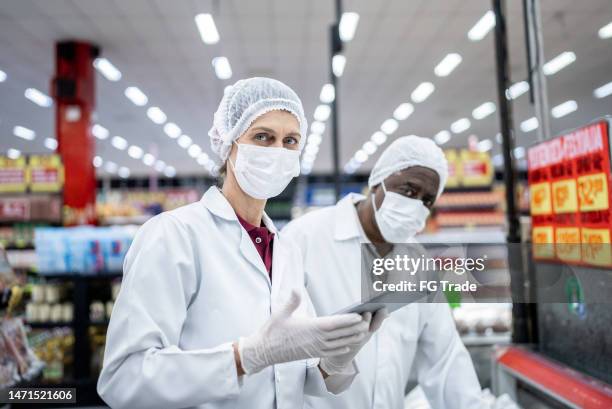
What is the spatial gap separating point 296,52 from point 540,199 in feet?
21.1

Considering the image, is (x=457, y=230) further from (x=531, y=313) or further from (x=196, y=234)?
(x=196, y=234)

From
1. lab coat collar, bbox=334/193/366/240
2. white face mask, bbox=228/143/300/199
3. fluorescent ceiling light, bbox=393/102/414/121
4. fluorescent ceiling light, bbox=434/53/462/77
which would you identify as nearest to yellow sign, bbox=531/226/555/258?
lab coat collar, bbox=334/193/366/240

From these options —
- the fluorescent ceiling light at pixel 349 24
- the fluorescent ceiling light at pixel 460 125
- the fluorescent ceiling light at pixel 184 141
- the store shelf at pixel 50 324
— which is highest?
the fluorescent ceiling light at pixel 349 24

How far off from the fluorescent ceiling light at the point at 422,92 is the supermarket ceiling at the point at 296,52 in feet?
0.46

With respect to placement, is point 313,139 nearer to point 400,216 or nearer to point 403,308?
point 400,216

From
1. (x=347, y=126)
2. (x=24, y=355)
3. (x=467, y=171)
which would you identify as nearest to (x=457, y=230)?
(x=467, y=171)

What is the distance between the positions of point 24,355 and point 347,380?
1.55 m

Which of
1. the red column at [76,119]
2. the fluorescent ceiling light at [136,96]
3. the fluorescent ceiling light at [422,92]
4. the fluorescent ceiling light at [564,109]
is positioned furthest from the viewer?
the fluorescent ceiling light at [564,109]

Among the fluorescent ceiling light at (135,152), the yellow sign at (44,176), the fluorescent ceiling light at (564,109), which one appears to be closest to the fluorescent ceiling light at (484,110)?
the fluorescent ceiling light at (564,109)

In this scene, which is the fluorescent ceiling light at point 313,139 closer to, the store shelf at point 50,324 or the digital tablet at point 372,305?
the digital tablet at point 372,305

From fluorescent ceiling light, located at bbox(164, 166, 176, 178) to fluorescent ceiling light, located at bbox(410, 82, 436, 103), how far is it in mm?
12410

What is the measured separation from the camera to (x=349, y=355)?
49.1 inches

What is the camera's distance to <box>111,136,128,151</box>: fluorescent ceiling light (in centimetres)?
1459

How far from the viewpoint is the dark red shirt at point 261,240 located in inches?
55.7
